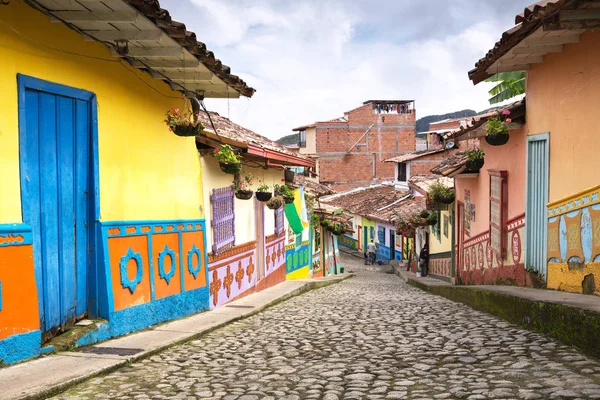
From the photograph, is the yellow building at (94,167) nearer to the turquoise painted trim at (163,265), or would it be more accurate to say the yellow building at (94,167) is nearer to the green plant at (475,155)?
the turquoise painted trim at (163,265)

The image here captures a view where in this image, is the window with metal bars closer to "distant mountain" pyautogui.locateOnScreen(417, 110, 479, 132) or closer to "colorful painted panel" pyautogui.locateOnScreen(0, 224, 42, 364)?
"colorful painted panel" pyautogui.locateOnScreen(0, 224, 42, 364)

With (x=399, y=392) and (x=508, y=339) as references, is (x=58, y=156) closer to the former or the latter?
(x=399, y=392)

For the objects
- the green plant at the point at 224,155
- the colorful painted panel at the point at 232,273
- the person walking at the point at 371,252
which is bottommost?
the person walking at the point at 371,252

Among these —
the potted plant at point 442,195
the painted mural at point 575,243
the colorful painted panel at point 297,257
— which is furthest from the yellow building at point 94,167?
the colorful painted panel at point 297,257

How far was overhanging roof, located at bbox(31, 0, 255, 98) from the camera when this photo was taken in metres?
5.89

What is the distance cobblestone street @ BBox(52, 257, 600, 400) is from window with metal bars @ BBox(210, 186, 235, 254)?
8.94ft

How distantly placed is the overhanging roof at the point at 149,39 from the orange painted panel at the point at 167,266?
7.17ft

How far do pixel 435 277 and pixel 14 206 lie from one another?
19.5 m

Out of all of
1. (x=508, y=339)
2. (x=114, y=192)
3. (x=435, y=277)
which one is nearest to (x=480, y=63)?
(x=508, y=339)

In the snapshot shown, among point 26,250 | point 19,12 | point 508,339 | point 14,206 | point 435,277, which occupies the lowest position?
point 435,277

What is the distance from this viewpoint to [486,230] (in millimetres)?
14055

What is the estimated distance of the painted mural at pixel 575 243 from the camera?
24.8ft

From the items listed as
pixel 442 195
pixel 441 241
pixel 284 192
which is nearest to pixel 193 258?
pixel 284 192

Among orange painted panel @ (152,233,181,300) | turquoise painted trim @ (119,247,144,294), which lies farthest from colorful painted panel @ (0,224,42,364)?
orange painted panel @ (152,233,181,300)
